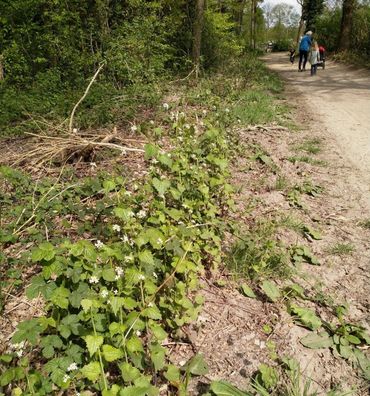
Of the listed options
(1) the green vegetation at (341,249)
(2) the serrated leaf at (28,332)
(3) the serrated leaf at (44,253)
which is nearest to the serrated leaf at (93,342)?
(2) the serrated leaf at (28,332)

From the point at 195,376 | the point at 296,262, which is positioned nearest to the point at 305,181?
the point at 296,262

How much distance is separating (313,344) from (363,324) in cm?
48

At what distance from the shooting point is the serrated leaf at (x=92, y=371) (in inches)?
69.5

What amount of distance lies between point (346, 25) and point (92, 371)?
76.4ft

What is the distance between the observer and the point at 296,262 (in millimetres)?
3322

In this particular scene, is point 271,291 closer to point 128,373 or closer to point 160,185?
point 160,185

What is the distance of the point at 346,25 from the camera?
19.9 meters

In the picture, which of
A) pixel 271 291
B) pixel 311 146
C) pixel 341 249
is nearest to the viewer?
pixel 271 291

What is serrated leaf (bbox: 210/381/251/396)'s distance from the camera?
205 centimetres

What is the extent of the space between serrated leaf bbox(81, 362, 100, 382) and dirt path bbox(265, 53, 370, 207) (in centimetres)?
381

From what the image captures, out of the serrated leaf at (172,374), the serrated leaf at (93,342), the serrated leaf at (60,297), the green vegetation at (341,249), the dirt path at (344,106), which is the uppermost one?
the serrated leaf at (60,297)

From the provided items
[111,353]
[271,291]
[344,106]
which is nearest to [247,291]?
[271,291]

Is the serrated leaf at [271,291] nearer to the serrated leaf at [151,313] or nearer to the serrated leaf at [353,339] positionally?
the serrated leaf at [353,339]

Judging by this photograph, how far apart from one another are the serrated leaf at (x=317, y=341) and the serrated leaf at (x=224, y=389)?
2.26 feet
